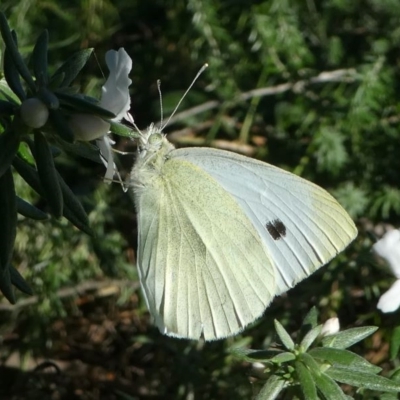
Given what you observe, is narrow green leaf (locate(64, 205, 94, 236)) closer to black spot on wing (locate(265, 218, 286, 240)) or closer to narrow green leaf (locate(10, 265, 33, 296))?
narrow green leaf (locate(10, 265, 33, 296))

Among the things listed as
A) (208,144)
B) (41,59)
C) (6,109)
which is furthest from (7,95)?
(208,144)

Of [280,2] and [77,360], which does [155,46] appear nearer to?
[280,2]

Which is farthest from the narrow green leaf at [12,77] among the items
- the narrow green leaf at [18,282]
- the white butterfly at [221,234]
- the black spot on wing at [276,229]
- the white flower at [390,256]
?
the white flower at [390,256]

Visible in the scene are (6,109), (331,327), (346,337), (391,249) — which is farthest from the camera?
(391,249)

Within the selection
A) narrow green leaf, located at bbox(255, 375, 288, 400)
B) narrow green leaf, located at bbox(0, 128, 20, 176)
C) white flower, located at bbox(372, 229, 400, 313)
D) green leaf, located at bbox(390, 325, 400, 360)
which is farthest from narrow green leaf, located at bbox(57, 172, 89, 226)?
green leaf, located at bbox(390, 325, 400, 360)

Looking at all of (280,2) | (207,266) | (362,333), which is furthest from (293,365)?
(280,2)

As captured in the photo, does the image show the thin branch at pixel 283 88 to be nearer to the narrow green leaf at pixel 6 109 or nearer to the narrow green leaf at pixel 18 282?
the narrow green leaf at pixel 18 282

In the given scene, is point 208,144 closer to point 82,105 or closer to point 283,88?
point 283,88
